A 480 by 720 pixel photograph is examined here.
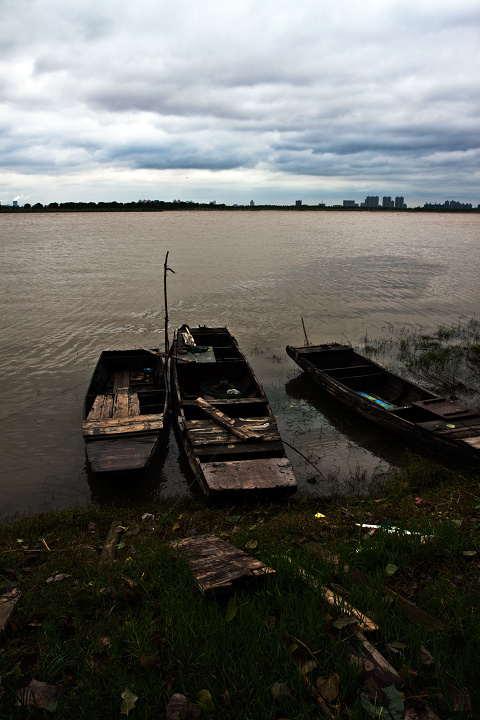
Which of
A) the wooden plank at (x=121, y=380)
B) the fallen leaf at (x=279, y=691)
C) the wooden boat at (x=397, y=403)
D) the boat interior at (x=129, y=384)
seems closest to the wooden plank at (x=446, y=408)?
the wooden boat at (x=397, y=403)

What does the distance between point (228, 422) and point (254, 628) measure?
490cm

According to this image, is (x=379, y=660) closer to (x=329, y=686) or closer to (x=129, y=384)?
(x=329, y=686)

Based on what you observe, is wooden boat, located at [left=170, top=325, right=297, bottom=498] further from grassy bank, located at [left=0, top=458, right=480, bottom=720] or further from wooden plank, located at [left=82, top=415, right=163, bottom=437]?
grassy bank, located at [left=0, top=458, right=480, bottom=720]

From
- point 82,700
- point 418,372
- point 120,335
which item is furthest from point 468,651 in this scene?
point 120,335

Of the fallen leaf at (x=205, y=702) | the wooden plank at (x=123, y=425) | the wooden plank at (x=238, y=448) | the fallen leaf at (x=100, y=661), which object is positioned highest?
the fallen leaf at (x=205, y=702)

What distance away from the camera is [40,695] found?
2.90 m

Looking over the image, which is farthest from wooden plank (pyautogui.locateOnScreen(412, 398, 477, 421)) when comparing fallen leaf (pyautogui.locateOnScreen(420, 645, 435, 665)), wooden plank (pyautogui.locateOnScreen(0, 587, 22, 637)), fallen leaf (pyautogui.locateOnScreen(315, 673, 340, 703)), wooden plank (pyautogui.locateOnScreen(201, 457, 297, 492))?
wooden plank (pyautogui.locateOnScreen(0, 587, 22, 637))

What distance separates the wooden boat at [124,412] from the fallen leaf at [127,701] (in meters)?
4.22

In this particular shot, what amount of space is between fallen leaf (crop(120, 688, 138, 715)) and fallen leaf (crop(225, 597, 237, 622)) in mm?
831

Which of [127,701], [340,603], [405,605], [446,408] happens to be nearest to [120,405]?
[446,408]

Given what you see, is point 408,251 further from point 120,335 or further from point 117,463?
A: point 117,463

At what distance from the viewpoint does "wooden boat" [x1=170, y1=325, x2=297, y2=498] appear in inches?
260

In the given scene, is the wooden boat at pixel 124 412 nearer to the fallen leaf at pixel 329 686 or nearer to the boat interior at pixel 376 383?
the boat interior at pixel 376 383

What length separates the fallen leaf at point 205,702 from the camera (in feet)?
8.98
